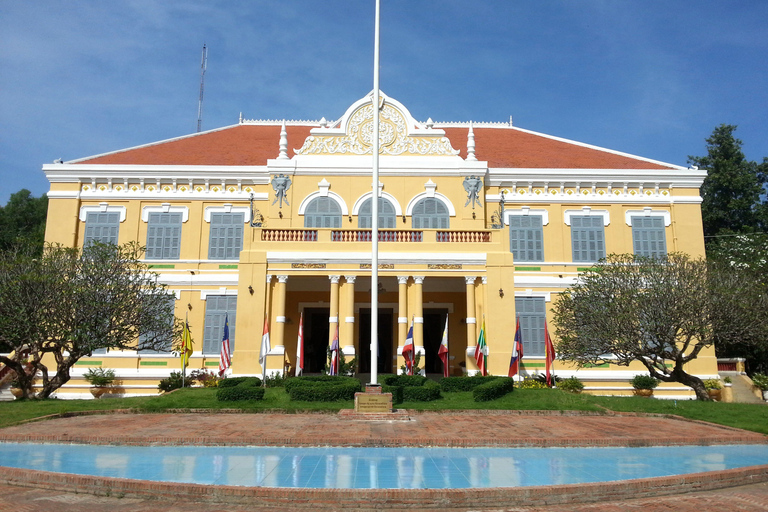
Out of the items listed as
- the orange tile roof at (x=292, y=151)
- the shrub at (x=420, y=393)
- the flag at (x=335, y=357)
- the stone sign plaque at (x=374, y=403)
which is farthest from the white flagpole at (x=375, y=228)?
the orange tile roof at (x=292, y=151)

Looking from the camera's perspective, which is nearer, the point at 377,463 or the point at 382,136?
the point at 377,463

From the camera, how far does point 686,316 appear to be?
18.1 metres

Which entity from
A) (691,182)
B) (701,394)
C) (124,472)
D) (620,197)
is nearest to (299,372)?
(124,472)

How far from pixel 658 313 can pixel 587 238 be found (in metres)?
7.72

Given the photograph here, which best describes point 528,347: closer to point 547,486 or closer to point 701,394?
point 701,394

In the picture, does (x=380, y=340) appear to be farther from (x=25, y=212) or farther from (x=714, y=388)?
(x=25, y=212)

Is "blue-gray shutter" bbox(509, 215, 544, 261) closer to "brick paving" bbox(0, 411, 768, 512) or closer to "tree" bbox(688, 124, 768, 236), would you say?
"brick paving" bbox(0, 411, 768, 512)

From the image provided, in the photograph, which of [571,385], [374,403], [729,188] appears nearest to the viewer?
[374,403]

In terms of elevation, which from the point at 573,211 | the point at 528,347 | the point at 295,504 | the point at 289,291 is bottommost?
the point at 295,504

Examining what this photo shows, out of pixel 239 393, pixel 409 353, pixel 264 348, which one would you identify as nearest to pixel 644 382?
pixel 409 353

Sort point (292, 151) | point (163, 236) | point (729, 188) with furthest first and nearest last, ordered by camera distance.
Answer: point (729, 188), point (292, 151), point (163, 236)

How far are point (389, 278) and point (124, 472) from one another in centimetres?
1539

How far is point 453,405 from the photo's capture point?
15812mm

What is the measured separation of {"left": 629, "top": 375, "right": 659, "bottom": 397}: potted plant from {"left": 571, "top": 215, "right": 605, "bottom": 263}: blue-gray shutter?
515cm
